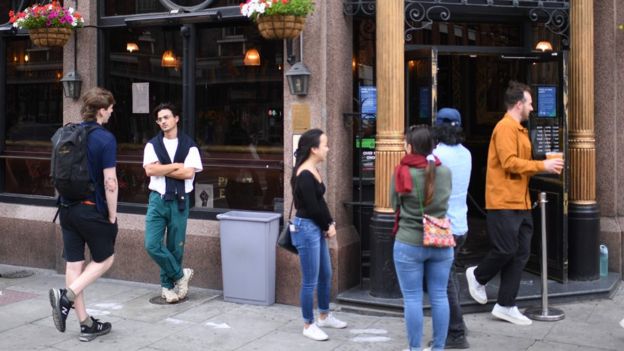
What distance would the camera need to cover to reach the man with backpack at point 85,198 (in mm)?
6160

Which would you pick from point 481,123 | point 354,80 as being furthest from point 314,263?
point 481,123

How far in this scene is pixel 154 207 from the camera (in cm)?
754

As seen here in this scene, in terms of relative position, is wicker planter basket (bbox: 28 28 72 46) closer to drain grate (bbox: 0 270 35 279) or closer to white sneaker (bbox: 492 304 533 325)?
drain grate (bbox: 0 270 35 279)

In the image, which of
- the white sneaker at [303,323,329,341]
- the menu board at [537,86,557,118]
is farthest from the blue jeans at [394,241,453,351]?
the menu board at [537,86,557,118]

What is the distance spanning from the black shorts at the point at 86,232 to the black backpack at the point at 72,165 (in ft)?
0.44

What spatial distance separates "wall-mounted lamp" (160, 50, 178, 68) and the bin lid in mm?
1974

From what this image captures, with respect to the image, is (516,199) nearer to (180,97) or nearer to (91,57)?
(180,97)

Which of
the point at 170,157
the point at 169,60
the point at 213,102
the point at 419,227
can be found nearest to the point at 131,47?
the point at 169,60

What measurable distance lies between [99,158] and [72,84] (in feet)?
10.2

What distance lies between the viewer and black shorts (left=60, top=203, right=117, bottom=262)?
20.6 ft

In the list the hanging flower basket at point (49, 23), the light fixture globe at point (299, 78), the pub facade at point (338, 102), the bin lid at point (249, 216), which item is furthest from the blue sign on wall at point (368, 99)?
the hanging flower basket at point (49, 23)

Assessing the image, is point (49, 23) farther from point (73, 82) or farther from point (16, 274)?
point (16, 274)

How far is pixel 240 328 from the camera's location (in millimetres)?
6777

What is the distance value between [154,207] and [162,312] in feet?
3.42
